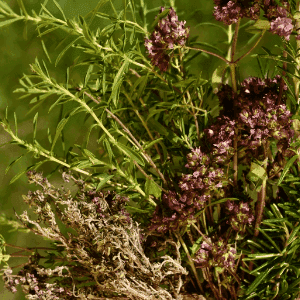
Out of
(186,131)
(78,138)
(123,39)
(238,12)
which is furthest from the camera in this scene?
(78,138)

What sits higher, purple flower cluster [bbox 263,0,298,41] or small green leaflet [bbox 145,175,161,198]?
purple flower cluster [bbox 263,0,298,41]

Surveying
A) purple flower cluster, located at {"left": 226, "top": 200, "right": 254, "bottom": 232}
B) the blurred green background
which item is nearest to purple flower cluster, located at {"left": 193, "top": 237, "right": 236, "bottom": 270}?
purple flower cluster, located at {"left": 226, "top": 200, "right": 254, "bottom": 232}

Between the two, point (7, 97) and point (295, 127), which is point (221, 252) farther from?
point (7, 97)

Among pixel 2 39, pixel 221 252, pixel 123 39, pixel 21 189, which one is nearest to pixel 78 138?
pixel 21 189

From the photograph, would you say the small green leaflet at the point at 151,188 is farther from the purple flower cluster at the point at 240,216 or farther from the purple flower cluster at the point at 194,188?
the purple flower cluster at the point at 240,216

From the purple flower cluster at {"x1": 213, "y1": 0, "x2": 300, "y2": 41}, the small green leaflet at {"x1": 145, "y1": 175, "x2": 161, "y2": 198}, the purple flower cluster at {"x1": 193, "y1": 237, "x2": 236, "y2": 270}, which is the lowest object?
the purple flower cluster at {"x1": 193, "y1": 237, "x2": 236, "y2": 270}

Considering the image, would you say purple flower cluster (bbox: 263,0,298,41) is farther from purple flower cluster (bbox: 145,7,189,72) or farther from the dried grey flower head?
the dried grey flower head

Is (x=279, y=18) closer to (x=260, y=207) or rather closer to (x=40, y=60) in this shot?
(x=260, y=207)
